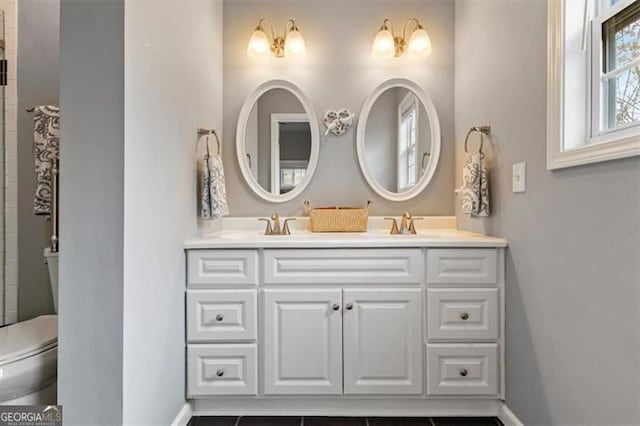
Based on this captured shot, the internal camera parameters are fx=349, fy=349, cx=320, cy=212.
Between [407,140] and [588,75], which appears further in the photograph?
[407,140]

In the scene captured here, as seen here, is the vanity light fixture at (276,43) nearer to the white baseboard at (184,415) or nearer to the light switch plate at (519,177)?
the light switch plate at (519,177)

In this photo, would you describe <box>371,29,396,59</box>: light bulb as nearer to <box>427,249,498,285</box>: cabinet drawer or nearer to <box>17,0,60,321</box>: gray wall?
<box>427,249,498,285</box>: cabinet drawer

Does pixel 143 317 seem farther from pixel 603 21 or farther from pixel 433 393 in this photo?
pixel 603 21

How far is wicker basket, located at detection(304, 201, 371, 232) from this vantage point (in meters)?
2.15

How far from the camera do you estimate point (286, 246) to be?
67.0 inches

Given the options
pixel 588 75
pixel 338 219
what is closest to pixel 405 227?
pixel 338 219

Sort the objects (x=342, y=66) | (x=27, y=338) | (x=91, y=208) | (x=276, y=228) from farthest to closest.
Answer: (x=342, y=66) → (x=276, y=228) → (x=27, y=338) → (x=91, y=208)

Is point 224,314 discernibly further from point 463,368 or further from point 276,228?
point 463,368

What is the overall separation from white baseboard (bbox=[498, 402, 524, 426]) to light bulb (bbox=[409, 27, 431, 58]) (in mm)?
2043

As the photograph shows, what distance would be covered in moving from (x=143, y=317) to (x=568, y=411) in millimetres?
1564

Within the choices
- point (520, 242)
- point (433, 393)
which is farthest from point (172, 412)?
point (520, 242)

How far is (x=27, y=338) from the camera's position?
137 centimetres

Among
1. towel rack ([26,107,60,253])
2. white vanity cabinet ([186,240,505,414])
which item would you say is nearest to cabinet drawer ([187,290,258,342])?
white vanity cabinet ([186,240,505,414])

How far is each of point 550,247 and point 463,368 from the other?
0.74 m
